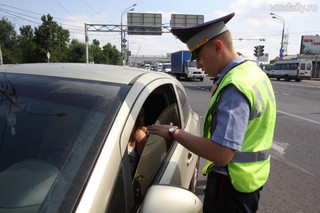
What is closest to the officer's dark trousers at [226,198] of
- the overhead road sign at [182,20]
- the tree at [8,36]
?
the overhead road sign at [182,20]

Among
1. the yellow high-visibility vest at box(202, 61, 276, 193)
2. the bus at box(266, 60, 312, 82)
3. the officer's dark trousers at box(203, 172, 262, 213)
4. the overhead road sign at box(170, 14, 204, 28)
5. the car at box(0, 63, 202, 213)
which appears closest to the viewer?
the car at box(0, 63, 202, 213)

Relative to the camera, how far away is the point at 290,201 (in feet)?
10.3

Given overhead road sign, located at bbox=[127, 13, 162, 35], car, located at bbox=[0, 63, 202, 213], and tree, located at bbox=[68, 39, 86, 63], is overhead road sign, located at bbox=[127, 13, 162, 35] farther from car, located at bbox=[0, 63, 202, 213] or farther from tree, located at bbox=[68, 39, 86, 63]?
car, located at bbox=[0, 63, 202, 213]

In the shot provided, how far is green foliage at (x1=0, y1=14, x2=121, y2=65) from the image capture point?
39.3 meters

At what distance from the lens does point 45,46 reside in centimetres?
3975

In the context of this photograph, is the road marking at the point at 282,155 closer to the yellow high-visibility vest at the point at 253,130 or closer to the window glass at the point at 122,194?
the yellow high-visibility vest at the point at 253,130

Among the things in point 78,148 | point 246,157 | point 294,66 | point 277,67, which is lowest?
point 246,157

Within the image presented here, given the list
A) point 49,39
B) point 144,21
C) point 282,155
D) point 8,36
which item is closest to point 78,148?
point 282,155

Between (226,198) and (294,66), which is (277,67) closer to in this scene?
(294,66)

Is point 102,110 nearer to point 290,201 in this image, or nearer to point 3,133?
point 3,133

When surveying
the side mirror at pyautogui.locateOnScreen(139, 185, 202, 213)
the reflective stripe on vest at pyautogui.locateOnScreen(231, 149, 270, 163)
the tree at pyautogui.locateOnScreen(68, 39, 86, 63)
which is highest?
the tree at pyautogui.locateOnScreen(68, 39, 86, 63)

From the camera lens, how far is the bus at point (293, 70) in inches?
1137

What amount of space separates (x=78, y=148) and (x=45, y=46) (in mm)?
43692

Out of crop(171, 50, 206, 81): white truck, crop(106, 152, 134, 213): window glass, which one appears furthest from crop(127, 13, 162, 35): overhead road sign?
crop(106, 152, 134, 213): window glass
